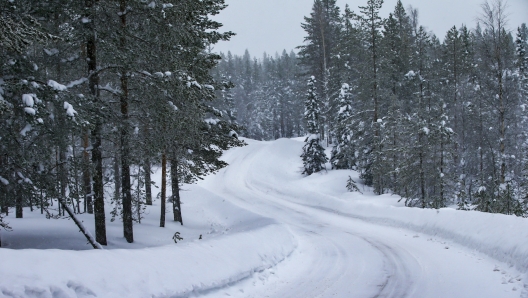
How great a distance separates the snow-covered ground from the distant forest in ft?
15.2

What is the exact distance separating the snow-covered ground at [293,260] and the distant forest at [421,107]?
4.64m

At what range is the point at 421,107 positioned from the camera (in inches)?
958

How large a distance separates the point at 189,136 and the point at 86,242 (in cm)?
478

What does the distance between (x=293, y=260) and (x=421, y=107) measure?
703 inches

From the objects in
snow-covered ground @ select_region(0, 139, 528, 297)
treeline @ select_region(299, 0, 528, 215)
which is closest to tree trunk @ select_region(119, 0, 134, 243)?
snow-covered ground @ select_region(0, 139, 528, 297)

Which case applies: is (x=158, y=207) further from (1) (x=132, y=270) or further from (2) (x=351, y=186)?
(1) (x=132, y=270)

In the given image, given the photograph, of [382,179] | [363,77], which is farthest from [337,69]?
[382,179]

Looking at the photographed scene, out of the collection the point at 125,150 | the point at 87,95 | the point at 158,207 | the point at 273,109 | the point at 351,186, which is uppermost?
the point at 273,109

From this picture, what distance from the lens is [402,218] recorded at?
15422 mm

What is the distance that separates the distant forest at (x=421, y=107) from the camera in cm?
2105

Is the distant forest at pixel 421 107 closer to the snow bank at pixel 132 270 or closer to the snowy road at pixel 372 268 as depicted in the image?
the snowy road at pixel 372 268

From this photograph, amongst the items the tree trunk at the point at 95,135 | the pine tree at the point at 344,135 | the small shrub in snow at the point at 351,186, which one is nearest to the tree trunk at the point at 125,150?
the tree trunk at the point at 95,135

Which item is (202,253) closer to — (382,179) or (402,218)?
(402,218)

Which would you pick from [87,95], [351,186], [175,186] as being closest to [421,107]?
[351,186]
